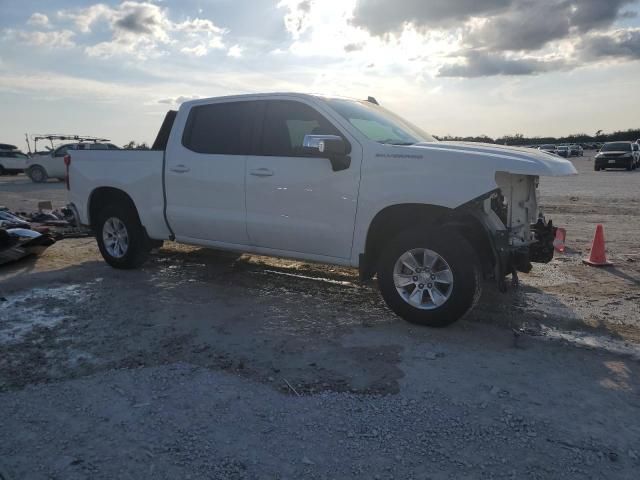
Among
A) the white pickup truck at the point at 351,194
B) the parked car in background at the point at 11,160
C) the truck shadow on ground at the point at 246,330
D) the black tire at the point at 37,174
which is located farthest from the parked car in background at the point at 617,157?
the parked car in background at the point at 11,160

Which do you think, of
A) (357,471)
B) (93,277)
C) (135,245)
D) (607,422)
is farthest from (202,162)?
(607,422)

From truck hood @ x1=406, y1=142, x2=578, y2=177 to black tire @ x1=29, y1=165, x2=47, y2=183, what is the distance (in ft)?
72.7

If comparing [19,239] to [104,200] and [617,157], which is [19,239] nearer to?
[104,200]

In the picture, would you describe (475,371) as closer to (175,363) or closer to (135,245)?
(175,363)

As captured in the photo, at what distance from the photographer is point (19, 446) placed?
9.68 feet

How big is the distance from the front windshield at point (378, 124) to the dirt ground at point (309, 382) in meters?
1.65

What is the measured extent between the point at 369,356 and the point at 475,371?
2.53ft

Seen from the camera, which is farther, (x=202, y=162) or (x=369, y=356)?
(x=202, y=162)

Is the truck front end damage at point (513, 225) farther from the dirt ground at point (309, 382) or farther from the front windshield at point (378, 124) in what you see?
the front windshield at point (378, 124)

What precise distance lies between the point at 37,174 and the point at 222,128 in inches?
803

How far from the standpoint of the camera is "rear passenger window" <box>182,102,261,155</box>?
5766mm

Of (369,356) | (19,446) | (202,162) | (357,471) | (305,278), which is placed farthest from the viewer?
(305,278)

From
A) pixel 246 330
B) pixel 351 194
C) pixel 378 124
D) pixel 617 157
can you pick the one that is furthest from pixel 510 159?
pixel 617 157

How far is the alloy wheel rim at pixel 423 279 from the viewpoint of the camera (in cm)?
463
